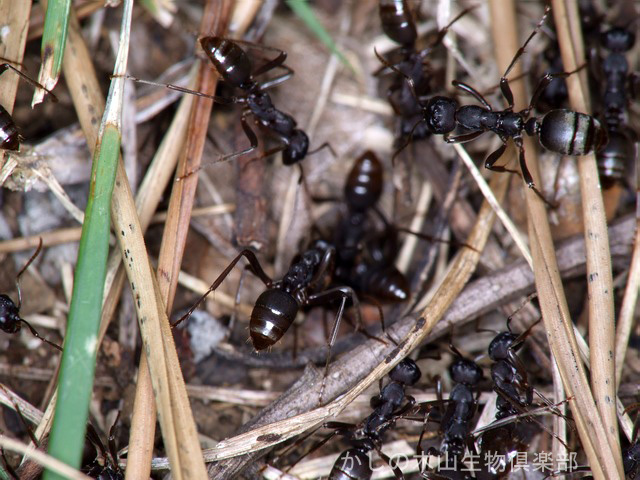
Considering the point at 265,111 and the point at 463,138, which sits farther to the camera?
the point at 265,111

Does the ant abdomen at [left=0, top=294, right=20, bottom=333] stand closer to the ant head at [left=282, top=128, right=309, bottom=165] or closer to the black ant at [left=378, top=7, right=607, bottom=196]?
the ant head at [left=282, top=128, right=309, bottom=165]

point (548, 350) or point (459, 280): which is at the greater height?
A: point (459, 280)

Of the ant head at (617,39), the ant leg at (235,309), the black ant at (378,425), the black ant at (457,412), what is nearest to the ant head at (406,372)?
the black ant at (378,425)

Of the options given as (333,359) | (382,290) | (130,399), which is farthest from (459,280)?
(130,399)

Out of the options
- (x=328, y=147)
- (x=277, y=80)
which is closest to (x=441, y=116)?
(x=328, y=147)

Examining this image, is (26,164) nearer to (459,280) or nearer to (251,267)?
(251,267)

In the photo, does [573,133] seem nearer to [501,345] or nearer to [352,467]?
[501,345]
